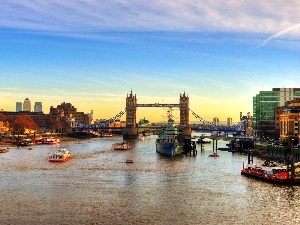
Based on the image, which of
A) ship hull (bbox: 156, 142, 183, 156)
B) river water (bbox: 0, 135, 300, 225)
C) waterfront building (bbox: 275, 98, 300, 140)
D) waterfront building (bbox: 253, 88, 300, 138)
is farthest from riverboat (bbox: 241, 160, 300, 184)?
waterfront building (bbox: 253, 88, 300, 138)

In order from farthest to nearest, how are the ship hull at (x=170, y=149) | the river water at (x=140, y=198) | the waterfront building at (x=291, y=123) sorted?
1. the waterfront building at (x=291, y=123)
2. the ship hull at (x=170, y=149)
3. the river water at (x=140, y=198)

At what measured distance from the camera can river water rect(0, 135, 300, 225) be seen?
40.5m

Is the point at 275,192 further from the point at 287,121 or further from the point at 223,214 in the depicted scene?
the point at 287,121

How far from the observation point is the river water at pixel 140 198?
40469 millimetres

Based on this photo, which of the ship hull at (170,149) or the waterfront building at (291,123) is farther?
the waterfront building at (291,123)

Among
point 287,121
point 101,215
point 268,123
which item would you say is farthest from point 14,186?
point 268,123

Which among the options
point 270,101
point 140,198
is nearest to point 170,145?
point 140,198

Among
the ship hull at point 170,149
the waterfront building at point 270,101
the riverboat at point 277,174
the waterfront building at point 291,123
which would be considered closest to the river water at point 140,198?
the riverboat at point 277,174

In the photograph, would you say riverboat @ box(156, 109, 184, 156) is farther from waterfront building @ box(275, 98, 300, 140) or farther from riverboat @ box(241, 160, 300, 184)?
riverboat @ box(241, 160, 300, 184)

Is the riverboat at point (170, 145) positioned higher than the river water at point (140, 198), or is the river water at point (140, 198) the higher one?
the riverboat at point (170, 145)

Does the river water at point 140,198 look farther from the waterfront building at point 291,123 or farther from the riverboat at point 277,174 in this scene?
the waterfront building at point 291,123

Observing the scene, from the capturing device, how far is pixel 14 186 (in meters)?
55.3

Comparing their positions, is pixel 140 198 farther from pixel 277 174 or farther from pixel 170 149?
pixel 170 149

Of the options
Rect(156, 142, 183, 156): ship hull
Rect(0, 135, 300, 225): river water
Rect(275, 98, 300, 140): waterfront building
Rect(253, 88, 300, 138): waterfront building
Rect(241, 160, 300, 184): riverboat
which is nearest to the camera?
Rect(0, 135, 300, 225): river water
